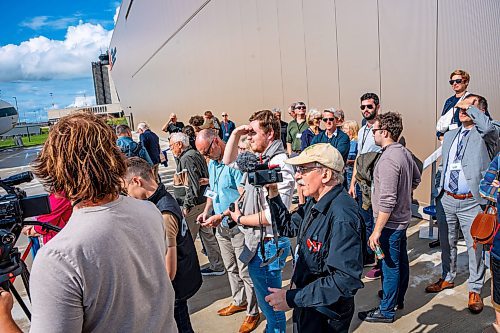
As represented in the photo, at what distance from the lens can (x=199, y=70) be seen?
18891 mm

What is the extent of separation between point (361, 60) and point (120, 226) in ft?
22.0

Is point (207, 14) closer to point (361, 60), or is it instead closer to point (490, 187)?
point (361, 60)

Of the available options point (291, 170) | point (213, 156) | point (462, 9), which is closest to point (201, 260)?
point (213, 156)

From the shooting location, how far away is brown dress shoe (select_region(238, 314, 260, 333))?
139 inches

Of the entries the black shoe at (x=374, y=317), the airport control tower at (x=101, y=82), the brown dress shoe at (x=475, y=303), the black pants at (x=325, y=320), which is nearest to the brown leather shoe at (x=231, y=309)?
the black shoe at (x=374, y=317)

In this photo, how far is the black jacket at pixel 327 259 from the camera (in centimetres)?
194

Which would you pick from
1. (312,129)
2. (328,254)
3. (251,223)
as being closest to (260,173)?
(251,223)

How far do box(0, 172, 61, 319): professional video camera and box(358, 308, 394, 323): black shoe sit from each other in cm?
289

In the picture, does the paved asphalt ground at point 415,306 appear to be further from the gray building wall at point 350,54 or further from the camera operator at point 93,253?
the camera operator at point 93,253

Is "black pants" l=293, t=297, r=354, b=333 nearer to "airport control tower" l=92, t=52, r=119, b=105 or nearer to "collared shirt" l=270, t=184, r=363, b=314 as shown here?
"collared shirt" l=270, t=184, r=363, b=314

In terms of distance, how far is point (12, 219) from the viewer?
150 centimetres

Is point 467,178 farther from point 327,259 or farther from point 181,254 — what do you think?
point 181,254

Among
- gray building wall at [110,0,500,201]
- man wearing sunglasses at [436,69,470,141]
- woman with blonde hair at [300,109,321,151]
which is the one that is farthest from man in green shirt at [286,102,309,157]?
man wearing sunglasses at [436,69,470,141]

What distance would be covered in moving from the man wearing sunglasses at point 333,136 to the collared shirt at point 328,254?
125 inches
